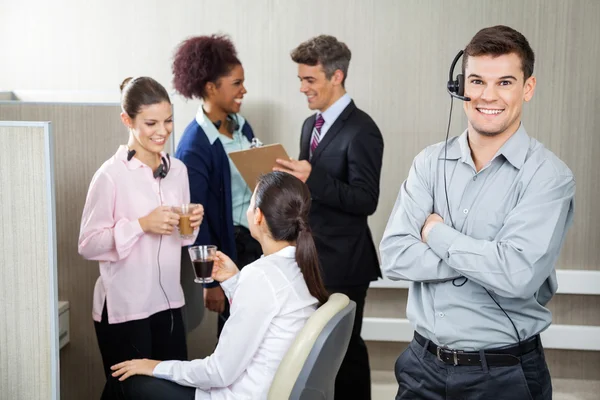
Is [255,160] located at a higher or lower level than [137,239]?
higher

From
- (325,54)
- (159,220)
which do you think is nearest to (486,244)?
(159,220)

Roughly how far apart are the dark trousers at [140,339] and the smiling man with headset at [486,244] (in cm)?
92

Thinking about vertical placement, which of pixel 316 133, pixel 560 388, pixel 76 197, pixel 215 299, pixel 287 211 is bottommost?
pixel 560 388

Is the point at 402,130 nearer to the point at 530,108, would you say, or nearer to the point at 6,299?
the point at 530,108

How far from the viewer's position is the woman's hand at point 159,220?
94.3 inches

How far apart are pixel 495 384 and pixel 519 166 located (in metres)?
0.50

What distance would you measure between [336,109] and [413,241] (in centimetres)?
120

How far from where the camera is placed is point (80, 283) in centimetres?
291

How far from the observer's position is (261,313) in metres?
1.91

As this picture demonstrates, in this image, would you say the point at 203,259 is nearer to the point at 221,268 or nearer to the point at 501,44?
the point at 221,268

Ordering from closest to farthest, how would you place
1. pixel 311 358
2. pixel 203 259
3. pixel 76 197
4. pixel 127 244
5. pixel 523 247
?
pixel 523 247 < pixel 311 358 < pixel 203 259 < pixel 127 244 < pixel 76 197

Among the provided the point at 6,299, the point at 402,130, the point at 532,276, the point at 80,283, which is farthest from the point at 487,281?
the point at 402,130

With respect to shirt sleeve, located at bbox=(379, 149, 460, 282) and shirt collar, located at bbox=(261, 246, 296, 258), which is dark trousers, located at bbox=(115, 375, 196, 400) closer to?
shirt collar, located at bbox=(261, 246, 296, 258)

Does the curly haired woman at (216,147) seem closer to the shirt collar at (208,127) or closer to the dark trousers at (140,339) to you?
the shirt collar at (208,127)
